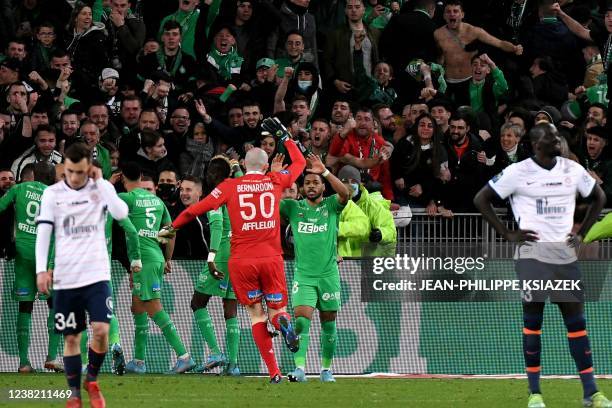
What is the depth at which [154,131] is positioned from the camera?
20.0 m

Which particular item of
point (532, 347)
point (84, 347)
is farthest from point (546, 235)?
point (84, 347)

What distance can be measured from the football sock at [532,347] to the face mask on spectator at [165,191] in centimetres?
715

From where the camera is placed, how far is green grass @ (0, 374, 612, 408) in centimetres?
1359

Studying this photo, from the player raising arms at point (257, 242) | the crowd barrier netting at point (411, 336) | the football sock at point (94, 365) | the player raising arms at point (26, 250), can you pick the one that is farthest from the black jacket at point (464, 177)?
the football sock at point (94, 365)

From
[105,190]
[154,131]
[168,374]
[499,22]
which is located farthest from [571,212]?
[499,22]

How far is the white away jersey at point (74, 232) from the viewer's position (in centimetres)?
1216

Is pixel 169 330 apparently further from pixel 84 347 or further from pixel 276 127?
pixel 276 127

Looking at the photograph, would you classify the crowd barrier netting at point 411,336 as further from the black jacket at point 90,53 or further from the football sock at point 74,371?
the football sock at point 74,371

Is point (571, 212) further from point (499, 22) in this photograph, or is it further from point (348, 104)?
point (499, 22)

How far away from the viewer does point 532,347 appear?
12781mm

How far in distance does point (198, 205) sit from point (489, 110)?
8.21 metres

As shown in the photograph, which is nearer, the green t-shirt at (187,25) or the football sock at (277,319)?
the football sock at (277,319)

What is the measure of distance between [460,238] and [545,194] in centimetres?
543

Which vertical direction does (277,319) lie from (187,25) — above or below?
below
